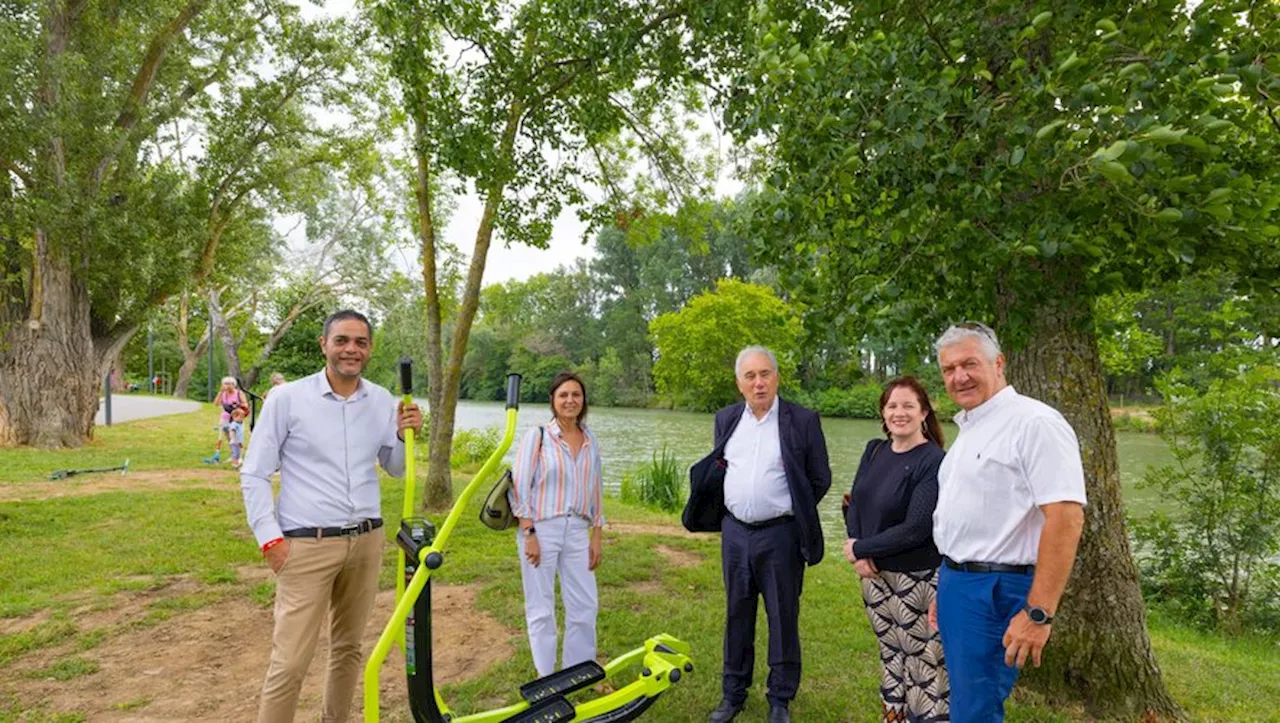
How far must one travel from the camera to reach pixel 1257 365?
566 cm

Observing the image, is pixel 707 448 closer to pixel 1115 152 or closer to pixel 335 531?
pixel 335 531

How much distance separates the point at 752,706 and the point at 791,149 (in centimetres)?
266

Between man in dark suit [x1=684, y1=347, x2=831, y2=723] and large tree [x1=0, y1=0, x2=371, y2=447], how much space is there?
38.6 feet

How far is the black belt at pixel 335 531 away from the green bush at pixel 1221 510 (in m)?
6.63

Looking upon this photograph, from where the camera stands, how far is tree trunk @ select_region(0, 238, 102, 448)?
12.3m

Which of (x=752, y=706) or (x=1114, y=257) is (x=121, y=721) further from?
(x=1114, y=257)

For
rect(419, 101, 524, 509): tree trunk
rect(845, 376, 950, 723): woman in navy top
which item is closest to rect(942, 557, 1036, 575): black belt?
rect(845, 376, 950, 723): woman in navy top

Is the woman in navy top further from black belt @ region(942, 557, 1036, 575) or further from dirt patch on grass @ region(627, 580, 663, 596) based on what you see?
dirt patch on grass @ region(627, 580, 663, 596)

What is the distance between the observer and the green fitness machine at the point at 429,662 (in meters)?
2.36

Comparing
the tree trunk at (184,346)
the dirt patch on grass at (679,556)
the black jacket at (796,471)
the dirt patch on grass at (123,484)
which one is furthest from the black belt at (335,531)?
the tree trunk at (184,346)

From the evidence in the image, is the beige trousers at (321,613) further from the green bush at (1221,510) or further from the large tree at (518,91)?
the green bush at (1221,510)

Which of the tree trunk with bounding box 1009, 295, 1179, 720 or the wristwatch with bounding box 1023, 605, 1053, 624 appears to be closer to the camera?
the wristwatch with bounding box 1023, 605, 1053, 624

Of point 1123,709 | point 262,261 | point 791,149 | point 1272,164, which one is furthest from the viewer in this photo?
point 262,261

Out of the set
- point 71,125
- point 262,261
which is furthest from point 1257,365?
point 262,261
